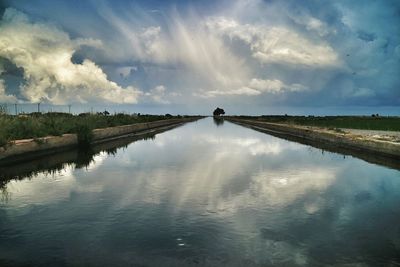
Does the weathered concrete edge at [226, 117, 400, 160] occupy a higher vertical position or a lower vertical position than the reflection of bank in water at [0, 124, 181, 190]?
higher

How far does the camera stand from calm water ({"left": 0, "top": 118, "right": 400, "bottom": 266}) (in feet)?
16.3

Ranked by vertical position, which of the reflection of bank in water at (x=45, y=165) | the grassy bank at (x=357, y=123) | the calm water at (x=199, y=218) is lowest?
the reflection of bank in water at (x=45, y=165)

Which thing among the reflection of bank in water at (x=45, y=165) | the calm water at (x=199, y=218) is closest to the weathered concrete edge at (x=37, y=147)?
the reflection of bank in water at (x=45, y=165)

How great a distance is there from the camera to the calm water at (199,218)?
4.97 meters

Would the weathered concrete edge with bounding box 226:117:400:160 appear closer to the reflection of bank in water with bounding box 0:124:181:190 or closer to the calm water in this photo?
the calm water

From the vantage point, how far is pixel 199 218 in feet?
21.7

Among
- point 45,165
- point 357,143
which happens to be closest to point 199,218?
point 45,165

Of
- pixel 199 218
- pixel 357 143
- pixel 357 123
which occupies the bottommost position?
pixel 199 218

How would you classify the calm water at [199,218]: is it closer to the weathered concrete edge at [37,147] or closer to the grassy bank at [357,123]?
the weathered concrete edge at [37,147]

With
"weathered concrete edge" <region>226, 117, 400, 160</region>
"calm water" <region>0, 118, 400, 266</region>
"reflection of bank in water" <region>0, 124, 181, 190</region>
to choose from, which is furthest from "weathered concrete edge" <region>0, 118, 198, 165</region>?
"weathered concrete edge" <region>226, 117, 400, 160</region>

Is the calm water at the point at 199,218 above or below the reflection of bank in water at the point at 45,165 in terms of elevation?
above

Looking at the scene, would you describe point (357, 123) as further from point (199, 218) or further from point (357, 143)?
point (199, 218)

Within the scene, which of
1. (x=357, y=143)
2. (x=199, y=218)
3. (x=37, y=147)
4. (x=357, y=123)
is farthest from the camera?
(x=357, y=123)

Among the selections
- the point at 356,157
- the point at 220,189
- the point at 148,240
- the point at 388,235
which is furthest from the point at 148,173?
the point at 356,157
